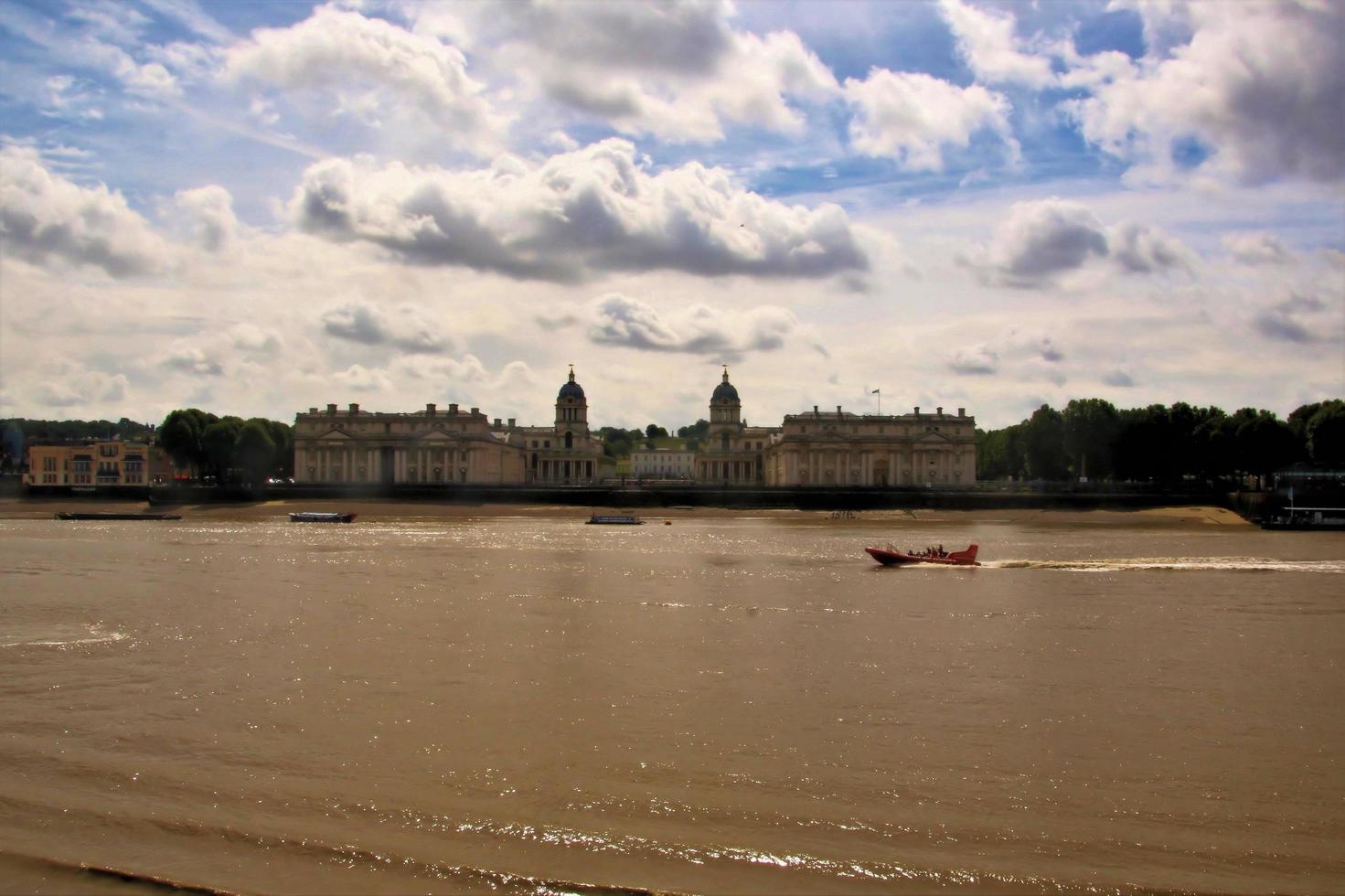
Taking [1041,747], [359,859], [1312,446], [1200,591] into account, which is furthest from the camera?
[1312,446]

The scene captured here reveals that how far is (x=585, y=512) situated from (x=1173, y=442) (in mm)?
52460

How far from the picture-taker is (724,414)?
163 meters

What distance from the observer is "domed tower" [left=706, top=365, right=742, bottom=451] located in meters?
161

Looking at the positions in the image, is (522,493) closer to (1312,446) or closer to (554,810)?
(1312,446)

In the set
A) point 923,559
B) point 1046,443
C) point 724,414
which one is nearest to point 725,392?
point 724,414

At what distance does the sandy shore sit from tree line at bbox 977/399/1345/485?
12.2 meters

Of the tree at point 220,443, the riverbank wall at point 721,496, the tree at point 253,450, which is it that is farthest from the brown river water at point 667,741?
the tree at point 253,450

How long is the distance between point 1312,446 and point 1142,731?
9802cm

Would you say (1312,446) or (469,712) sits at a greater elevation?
(1312,446)

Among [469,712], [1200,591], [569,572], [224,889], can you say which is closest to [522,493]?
[569,572]

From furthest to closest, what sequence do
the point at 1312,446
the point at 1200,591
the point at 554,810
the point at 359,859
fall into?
the point at 1312,446 < the point at 1200,591 < the point at 554,810 < the point at 359,859

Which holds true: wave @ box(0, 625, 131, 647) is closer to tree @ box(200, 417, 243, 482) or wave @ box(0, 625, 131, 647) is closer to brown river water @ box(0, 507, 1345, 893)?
brown river water @ box(0, 507, 1345, 893)

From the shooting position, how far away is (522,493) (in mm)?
106562

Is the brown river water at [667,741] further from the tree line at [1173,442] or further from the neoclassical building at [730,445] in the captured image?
the neoclassical building at [730,445]
